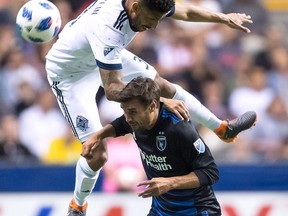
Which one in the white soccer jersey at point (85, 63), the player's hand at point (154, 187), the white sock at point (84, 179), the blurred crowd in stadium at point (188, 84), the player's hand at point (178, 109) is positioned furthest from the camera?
the blurred crowd in stadium at point (188, 84)

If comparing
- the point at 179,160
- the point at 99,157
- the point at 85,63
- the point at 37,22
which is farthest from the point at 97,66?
the point at 179,160

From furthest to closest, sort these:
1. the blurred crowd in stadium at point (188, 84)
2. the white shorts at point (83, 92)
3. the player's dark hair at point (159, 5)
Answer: the blurred crowd in stadium at point (188, 84) → the white shorts at point (83, 92) → the player's dark hair at point (159, 5)

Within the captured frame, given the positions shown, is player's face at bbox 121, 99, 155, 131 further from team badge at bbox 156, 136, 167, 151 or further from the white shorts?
the white shorts

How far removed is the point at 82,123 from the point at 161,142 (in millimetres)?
1386

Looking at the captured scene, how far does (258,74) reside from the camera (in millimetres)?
12914

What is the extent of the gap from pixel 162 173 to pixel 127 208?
306 centimetres

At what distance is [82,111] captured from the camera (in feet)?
28.1

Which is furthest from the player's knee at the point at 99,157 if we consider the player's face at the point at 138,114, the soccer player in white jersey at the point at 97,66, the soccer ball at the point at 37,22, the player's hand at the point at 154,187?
the player's hand at the point at 154,187

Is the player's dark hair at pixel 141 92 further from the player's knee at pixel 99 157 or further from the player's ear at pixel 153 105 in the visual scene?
the player's knee at pixel 99 157

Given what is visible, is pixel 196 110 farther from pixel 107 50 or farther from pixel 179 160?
pixel 179 160

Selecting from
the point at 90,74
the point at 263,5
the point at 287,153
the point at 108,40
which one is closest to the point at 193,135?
the point at 108,40

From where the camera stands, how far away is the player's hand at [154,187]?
684 cm

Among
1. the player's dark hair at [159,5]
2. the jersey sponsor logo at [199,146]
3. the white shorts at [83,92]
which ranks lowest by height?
the white shorts at [83,92]

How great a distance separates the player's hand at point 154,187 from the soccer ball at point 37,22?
2.07 m
